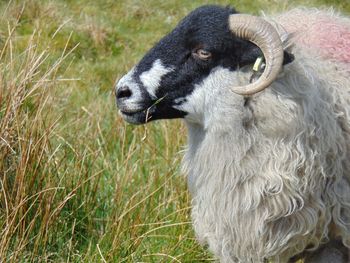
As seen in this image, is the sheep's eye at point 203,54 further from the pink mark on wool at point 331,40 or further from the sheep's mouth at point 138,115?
the pink mark on wool at point 331,40

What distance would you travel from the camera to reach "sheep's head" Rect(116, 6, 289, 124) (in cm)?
292

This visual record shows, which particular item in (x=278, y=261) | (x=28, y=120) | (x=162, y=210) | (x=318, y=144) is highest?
(x=318, y=144)

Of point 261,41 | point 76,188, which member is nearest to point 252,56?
point 261,41

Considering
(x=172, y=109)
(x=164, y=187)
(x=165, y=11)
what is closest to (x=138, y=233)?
(x=164, y=187)

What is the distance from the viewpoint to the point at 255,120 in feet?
9.70

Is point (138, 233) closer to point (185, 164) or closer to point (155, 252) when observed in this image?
point (155, 252)

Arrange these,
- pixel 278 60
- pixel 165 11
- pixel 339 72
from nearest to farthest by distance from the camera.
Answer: pixel 278 60 → pixel 339 72 → pixel 165 11

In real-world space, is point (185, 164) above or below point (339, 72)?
below

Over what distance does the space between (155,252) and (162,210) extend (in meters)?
0.37

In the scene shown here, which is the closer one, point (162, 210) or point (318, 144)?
point (318, 144)

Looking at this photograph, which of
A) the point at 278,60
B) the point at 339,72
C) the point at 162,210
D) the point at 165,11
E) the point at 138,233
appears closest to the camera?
the point at 278,60

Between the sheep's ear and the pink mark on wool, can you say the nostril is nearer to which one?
the sheep's ear

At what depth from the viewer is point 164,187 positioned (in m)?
4.28

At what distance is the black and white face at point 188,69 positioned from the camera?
2930mm
